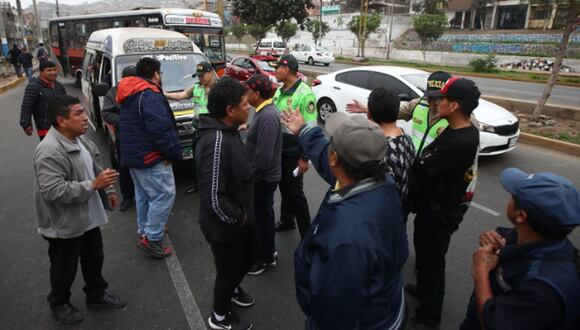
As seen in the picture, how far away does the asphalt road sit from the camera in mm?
2852

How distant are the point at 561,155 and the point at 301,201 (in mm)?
6158

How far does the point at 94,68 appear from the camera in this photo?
7191 millimetres

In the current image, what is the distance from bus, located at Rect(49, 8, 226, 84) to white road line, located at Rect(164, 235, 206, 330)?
1071 cm

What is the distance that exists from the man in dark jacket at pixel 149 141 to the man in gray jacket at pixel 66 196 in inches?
21.8

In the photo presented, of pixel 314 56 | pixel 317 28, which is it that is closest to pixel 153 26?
pixel 314 56

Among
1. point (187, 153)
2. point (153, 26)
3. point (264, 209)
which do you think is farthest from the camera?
point (153, 26)

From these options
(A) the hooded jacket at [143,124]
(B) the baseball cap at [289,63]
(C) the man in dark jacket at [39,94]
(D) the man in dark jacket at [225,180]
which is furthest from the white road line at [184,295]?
(C) the man in dark jacket at [39,94]

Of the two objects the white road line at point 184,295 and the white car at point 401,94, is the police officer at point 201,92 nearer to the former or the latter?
the white road line at point 184,295

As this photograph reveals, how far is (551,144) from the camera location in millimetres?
7344

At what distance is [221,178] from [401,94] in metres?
5.40

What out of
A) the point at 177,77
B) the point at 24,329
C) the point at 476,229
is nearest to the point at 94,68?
the point at 177,77

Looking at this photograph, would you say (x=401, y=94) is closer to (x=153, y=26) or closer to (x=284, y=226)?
(x=284, y=226)

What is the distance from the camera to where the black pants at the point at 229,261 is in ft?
7.94

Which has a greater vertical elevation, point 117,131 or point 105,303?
point 117,131
